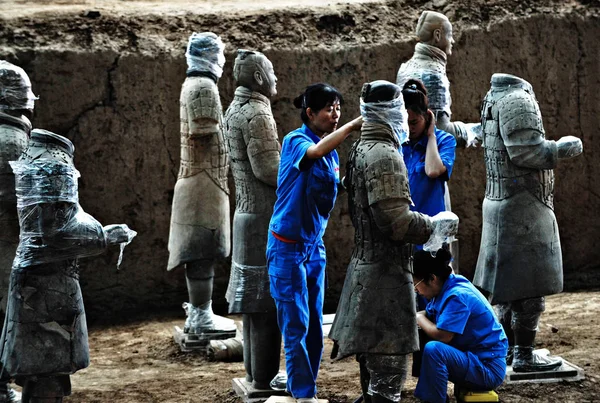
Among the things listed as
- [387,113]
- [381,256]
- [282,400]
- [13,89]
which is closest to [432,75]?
[387,113]

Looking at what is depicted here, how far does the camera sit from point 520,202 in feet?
22.3

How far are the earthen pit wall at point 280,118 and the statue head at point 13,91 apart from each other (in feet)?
7.67

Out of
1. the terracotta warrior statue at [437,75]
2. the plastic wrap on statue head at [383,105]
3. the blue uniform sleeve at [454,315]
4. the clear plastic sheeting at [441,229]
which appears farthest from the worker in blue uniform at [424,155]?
the plastic wrap on statue head at [383,105]

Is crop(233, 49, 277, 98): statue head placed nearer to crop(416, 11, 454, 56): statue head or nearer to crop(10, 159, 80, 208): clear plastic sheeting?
crop(416, 11, 454, 56): statue head

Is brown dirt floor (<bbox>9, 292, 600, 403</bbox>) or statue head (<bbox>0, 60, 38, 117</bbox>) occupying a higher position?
statue head (<bbox>0, 60, 38, 117</bbox>)

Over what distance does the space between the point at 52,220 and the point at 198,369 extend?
8.44 feet

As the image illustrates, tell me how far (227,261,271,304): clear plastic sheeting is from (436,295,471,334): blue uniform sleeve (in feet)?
3.72

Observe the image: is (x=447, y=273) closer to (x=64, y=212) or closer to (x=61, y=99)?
(x=64, y=212)

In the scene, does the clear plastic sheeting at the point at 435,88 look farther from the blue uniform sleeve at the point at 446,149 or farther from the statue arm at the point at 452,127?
the blue uniform sleeve at the point at 446,149

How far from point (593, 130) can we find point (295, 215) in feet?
15.9

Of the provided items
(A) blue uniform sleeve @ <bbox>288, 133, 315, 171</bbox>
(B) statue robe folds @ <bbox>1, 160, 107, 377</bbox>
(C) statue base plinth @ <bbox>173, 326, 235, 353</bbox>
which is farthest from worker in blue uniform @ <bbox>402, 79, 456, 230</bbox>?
(C) statue base plinth @ <bbox>173, 326, 235, 353</bbox>

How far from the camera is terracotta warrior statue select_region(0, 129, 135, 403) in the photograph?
5.46 m

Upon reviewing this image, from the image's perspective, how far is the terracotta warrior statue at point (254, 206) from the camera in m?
6.57

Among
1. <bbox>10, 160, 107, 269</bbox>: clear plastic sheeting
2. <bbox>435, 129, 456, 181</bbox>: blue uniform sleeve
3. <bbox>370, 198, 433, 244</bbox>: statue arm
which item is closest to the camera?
<bbox>370, 198, 433, 244</bbox>: statue arm
